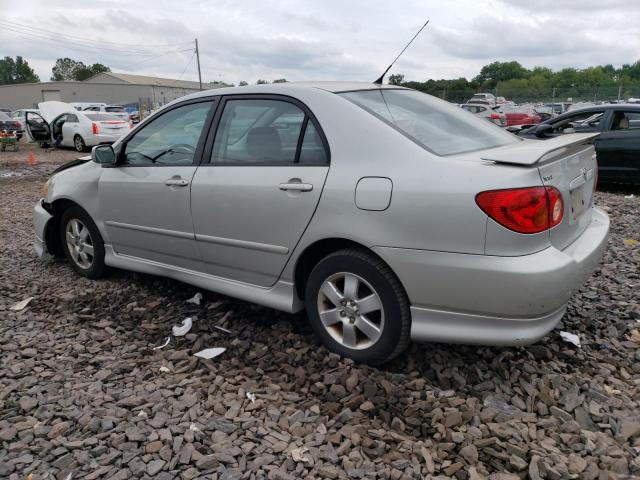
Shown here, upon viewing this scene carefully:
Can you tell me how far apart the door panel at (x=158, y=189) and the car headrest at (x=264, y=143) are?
1.44 feet

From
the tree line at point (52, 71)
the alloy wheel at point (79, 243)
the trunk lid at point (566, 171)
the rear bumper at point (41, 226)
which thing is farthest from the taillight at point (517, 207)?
the tree line at point (52, 71)

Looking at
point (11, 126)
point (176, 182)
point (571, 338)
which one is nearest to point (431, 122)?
point (571, 338)

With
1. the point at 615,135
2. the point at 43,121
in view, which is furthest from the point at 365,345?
the point at 43,121

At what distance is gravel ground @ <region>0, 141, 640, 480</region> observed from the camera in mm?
2301

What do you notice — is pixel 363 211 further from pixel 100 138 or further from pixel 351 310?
pixel 100 138

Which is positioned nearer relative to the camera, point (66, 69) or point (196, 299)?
point (196, 299)

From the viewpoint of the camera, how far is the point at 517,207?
2430 mm

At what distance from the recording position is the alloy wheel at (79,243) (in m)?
4.54

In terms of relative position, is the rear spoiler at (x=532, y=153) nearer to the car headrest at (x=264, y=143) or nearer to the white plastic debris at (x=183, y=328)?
the car headrest at (x=264, y=143)

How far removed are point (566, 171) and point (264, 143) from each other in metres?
1.74

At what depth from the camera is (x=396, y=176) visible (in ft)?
8.78

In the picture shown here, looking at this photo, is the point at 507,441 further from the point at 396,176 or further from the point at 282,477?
the point at 396,176

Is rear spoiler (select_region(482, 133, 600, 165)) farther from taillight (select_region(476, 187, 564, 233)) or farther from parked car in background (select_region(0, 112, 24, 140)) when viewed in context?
parked car in background (select_region(0, 112, 24, 140))

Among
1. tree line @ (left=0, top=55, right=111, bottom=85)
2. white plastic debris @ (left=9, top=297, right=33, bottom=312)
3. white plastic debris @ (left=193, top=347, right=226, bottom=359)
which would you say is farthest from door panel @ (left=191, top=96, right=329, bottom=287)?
tree line @ (left=0, top=55, right=111, bottom=85)
